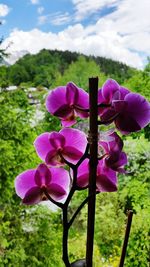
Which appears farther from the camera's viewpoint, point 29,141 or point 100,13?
point 100,13

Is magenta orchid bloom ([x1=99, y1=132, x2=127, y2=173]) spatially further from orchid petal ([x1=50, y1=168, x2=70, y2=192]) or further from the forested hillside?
the forested hillside

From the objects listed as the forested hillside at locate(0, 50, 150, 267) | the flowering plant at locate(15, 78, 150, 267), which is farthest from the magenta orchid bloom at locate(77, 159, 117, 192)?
the forested hillside at locate(0, 50, 150, 267)

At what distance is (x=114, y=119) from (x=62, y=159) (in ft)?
0.11

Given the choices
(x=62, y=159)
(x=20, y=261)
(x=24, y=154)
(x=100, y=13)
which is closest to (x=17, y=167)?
(x=24, y=154)

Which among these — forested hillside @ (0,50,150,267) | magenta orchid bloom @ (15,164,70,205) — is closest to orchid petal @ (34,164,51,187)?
magenta orchid bloom @ (15,164,70,205)

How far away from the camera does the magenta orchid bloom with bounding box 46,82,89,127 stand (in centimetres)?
23

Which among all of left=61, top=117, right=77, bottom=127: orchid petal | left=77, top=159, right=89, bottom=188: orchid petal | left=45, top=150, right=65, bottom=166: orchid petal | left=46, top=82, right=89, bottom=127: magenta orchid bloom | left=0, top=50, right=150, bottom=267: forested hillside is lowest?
left=0, top=50, right=150, bottom=267: forested hillside

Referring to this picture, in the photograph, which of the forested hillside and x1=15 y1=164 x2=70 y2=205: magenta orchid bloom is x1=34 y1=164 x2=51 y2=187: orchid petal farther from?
the forested hillside

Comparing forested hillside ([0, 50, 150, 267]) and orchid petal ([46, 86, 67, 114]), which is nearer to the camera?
orchid petal ([46, 86, 67, 114])

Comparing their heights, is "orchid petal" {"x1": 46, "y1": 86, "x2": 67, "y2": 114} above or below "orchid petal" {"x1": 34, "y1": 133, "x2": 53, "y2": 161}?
above

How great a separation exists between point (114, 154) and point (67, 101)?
0.04 meters

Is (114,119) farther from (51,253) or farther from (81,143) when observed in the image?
(51,253)


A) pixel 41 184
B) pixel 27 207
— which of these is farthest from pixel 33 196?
pixel 27 207

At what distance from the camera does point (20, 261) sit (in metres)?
3.25
